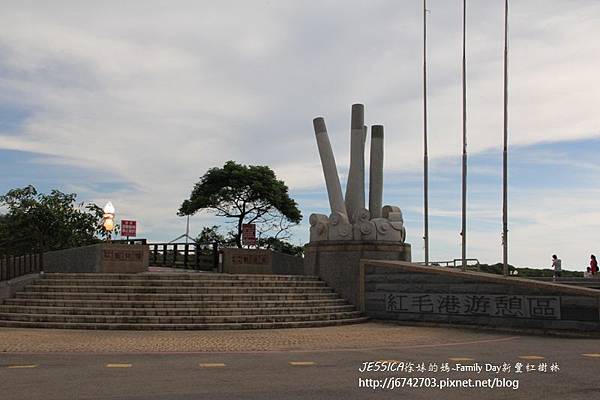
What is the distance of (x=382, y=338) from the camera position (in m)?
14.8

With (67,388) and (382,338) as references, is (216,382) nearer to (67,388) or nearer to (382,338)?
(67,388)

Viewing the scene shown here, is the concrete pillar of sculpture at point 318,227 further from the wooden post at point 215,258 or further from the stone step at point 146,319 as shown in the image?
the wooden post at point 215,258

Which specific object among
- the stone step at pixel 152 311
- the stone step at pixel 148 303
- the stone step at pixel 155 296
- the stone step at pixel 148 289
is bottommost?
the stone step at pixel 152 311

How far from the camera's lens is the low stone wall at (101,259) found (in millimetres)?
22641

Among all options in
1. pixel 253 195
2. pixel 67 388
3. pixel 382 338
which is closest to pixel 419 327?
pixel 382 338

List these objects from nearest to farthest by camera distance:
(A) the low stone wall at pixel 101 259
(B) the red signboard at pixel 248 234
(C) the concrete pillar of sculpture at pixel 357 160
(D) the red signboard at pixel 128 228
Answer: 1. (A) the low stone wall at pixel 101 259
2. (C) the concrete pillar of sculpture at pixel 357 160
3. (D) the red signboard at pixel 128 228
4. (B) the red signboard at pixel 248 234

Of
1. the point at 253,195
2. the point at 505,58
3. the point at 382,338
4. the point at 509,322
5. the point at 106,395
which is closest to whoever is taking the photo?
the point at 106,395

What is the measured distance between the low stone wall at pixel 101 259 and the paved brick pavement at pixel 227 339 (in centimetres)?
668

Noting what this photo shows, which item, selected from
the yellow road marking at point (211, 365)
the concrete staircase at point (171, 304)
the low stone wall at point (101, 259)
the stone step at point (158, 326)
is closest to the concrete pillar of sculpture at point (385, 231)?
the concrete staircase at point (171, 304)

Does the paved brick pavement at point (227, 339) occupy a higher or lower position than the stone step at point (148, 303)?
lower

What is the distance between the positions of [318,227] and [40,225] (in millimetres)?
21421

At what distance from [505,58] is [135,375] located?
15895mm

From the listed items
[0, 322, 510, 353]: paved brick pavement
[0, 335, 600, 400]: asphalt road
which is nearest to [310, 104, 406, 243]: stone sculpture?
[0, 322, 510, 353]: paved brick pavement

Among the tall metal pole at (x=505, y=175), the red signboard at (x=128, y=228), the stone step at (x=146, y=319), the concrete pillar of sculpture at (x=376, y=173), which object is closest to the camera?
the stone step at (x=146, y=319)
